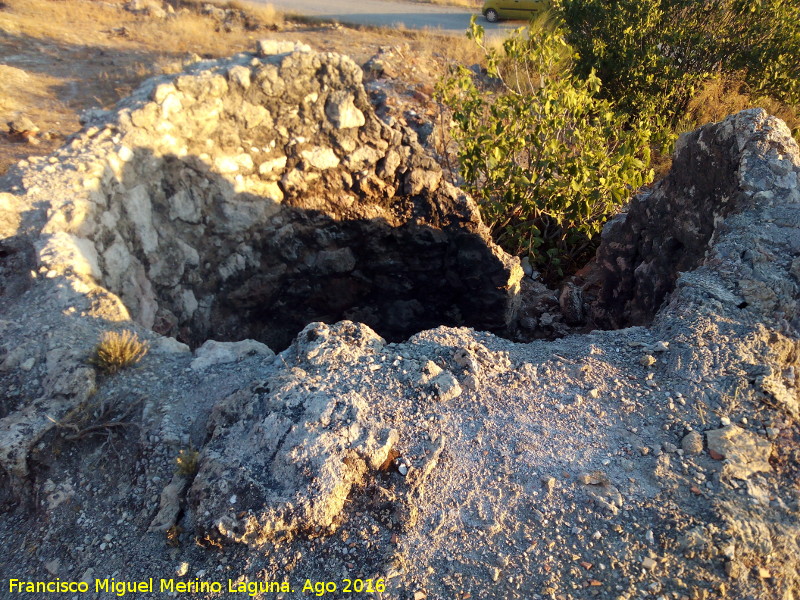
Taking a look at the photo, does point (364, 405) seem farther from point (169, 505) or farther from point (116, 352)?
point (116, 352)

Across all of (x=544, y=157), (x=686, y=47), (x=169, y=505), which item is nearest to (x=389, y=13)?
(x=686, y=47)

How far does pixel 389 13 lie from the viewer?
14547 mm

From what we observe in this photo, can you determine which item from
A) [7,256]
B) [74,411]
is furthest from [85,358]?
[7,256]

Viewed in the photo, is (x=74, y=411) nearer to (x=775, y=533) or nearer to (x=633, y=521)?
(x=633, y=521)

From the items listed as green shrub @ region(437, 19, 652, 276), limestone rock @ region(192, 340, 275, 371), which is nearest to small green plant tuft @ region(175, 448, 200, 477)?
limestone rock @ region(192, 340, 275, 371)

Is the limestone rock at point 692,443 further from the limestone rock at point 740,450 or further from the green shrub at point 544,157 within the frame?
the green shrub at point 544,157

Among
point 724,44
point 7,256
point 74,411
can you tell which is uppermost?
point 724,44

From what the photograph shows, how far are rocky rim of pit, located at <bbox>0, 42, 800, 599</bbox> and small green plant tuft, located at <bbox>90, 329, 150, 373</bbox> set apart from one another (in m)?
0.06

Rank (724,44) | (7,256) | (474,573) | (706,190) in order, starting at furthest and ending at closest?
1. (724,44)
2. (706,190)
3. (7,256)
4. (474,573)

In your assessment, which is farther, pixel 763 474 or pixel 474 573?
pixel 763 474

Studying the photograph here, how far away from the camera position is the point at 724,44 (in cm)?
707

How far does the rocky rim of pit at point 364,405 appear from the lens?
2143mm

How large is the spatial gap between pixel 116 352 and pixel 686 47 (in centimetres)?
738

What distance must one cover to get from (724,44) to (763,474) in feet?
21.6
